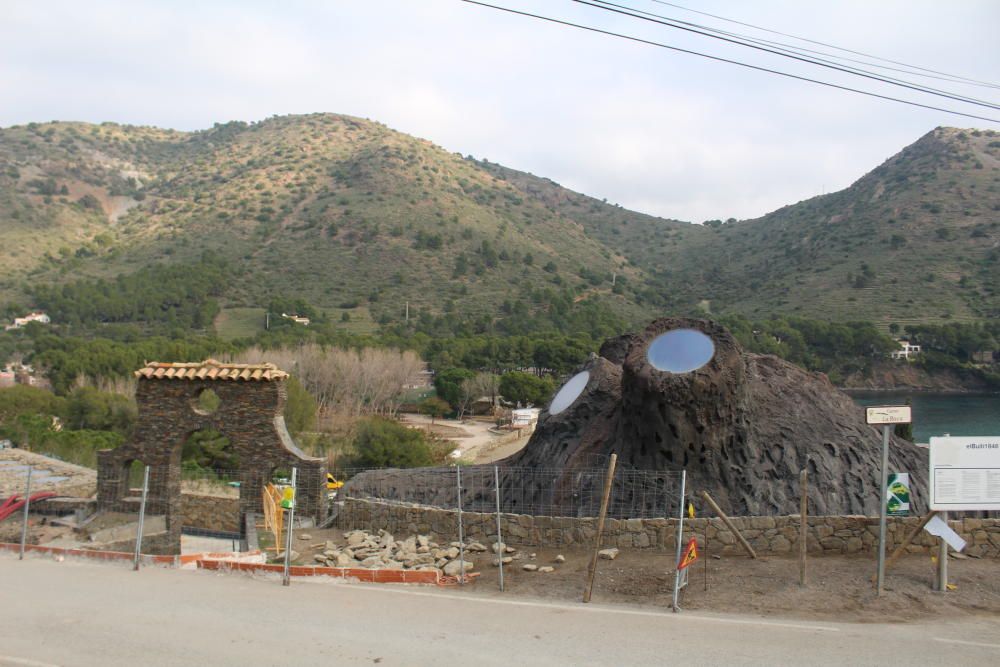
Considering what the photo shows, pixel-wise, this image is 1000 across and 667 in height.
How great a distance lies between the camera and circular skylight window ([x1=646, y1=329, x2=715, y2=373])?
13703mm

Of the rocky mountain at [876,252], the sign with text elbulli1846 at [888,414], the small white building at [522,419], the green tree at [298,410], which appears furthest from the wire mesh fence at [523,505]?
the rocky mountain at [876,252]

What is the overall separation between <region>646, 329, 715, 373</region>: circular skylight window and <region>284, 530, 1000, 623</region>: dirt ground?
3.33m

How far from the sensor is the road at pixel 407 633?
24.8 feet

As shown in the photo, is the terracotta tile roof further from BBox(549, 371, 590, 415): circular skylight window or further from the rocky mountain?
the rocky mountain

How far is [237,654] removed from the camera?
7691 mm

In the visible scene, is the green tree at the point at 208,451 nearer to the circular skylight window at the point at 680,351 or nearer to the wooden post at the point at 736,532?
the circular skylight window at the point at 680,351

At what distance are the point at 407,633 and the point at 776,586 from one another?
15.6ft

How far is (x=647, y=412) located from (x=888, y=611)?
5243 millimetres

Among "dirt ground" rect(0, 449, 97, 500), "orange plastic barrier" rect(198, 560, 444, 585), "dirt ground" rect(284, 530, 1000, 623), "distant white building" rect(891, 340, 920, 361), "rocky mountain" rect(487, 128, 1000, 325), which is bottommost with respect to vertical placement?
"dirt ground" rect(0, 449, 97, 500)

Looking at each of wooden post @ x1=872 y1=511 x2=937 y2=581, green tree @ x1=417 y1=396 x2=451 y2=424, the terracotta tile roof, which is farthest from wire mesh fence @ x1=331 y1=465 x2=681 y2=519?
green tree @ x1=417 y1=396 x2=451 y2=424

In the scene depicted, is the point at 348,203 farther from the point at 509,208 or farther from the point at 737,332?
the point at 737,332

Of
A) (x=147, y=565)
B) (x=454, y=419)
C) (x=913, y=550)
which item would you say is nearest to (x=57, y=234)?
(x=454, y=419)

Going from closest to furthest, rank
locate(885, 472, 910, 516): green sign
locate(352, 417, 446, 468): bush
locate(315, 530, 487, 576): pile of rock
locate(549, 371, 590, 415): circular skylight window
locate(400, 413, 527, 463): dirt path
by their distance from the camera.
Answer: locate(885, 472, 910, 516): green sign < locate(315, 530, 487, 576): pile of rock < locate(549, 371, 590, 415): circular skylight window < locate(352, 417, 446, 468): bush < locate(400, 413, 527, 463): dirt path

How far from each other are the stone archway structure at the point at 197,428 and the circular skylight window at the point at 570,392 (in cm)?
588
